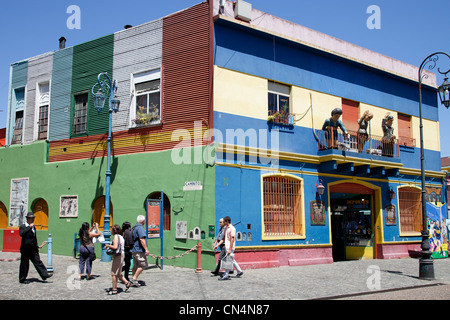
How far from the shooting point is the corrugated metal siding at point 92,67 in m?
17.2

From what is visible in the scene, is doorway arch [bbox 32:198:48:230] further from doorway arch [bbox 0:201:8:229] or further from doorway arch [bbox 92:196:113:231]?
doorway arch [bbox 92:196:113:231]

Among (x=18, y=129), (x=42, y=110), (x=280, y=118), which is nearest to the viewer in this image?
(x=280, y=118)

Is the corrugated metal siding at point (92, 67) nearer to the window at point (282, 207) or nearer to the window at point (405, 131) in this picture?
the window at point (282, 207)

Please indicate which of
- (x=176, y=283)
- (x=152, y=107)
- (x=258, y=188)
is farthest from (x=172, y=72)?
(x=176, y=283)

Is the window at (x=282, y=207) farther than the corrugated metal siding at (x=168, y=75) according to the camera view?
Yes

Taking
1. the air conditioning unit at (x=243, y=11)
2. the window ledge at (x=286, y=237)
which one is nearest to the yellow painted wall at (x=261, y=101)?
the air conditioning unit at (x=243, y=11)

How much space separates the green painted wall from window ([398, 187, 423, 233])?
10.8 m

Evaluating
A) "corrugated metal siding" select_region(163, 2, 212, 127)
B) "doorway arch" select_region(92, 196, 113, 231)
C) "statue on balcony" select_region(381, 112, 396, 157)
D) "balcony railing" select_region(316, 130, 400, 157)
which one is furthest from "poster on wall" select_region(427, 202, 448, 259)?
"doorway arch" select_region(92, 196, 113, 231)

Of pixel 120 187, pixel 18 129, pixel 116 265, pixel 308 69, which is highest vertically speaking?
pixel 308 69

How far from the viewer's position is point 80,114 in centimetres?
1795

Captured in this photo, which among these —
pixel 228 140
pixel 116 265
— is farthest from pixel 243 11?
pixel 116 265

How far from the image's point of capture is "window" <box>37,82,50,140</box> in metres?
19.0

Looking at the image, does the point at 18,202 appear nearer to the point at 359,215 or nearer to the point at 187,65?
the point at 187,65

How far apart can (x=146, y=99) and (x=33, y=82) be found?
22.4ft
